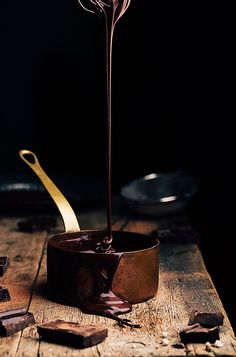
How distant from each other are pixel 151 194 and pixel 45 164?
0.70 meters

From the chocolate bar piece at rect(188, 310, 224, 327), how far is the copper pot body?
21 cm

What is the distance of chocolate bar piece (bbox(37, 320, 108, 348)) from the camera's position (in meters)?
1.61

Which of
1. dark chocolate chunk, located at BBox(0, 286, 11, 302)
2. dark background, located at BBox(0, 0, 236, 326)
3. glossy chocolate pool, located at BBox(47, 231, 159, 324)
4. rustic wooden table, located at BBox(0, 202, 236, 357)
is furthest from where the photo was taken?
dark background, located at BBox(0, 0, 236, 326)

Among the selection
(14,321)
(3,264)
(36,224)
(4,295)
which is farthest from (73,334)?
(36,224)

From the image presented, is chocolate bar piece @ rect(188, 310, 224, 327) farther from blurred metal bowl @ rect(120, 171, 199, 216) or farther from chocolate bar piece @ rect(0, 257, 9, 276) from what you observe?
blurred metal bowl @ rect(120, 171, 199, 216)

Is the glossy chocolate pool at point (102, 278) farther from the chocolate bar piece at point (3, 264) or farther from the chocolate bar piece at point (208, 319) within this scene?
the chocolate bar piece at point (3, 264)

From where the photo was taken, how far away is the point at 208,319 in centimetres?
176

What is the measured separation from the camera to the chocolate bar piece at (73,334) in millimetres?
1613

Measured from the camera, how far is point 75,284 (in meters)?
1.91

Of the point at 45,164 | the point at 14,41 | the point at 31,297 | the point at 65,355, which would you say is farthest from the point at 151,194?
the point at 65,355

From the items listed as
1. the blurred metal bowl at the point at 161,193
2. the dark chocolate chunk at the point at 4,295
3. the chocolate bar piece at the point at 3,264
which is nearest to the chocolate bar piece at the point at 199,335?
the dark chocolate chunk at the point at 4,295

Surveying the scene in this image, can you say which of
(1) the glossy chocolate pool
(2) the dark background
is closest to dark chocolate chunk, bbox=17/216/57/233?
(2) the dark background

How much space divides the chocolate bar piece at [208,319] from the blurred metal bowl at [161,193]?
136cm

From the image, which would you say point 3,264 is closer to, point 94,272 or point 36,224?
point 94,272
